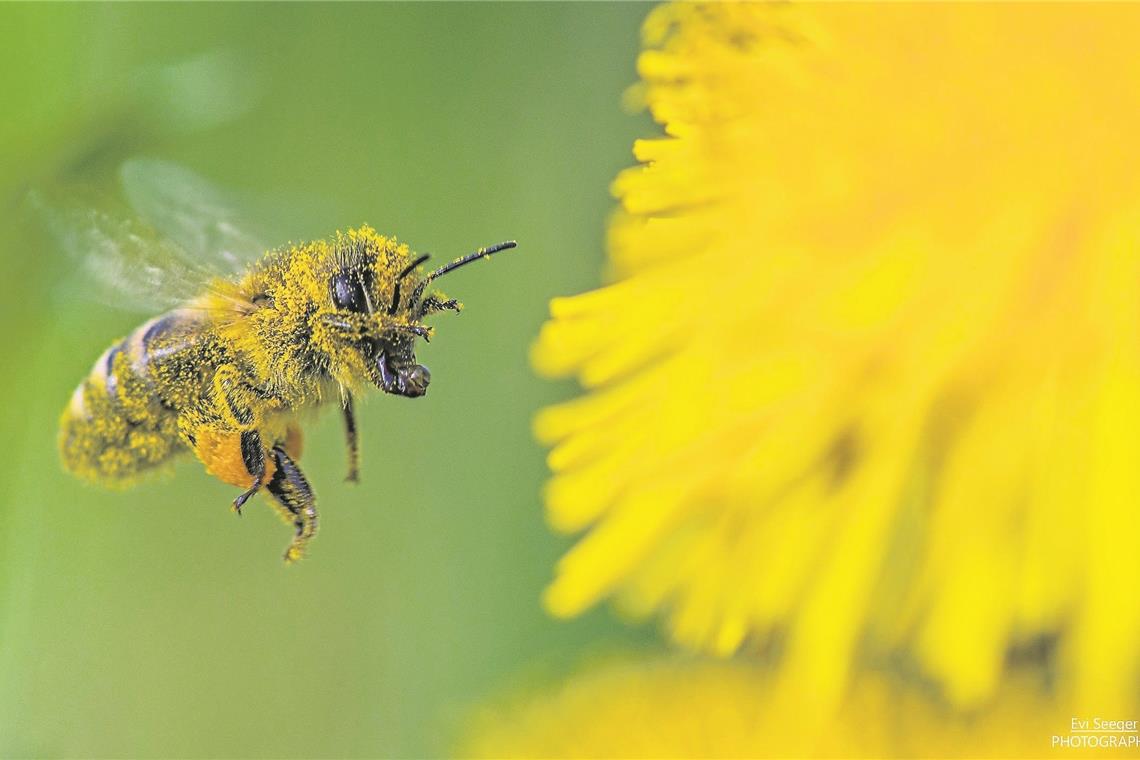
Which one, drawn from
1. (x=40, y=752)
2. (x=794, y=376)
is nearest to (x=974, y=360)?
(x=794, y=376)

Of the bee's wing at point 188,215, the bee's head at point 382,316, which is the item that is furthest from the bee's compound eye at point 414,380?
the bee's wing at point 188,215

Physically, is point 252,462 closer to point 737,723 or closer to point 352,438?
point 352,438

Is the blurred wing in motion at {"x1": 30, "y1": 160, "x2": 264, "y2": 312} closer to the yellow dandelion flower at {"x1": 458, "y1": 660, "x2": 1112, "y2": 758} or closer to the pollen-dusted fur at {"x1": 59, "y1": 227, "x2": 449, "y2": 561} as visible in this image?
the pollen-dusted fur at {"x1": 59, "y1": 227, "x2": 449, "y2": 561}

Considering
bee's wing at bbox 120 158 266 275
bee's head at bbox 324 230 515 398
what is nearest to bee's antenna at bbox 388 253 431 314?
bee's head at bbox 324 230 515 398

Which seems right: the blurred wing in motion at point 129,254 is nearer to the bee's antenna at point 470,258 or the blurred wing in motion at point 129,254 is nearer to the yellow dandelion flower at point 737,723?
the bee's antenna at point 470,258

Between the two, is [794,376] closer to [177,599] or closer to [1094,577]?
[1094,577]

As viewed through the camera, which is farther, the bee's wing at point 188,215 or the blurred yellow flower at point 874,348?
the bee's wing at point 188,215
